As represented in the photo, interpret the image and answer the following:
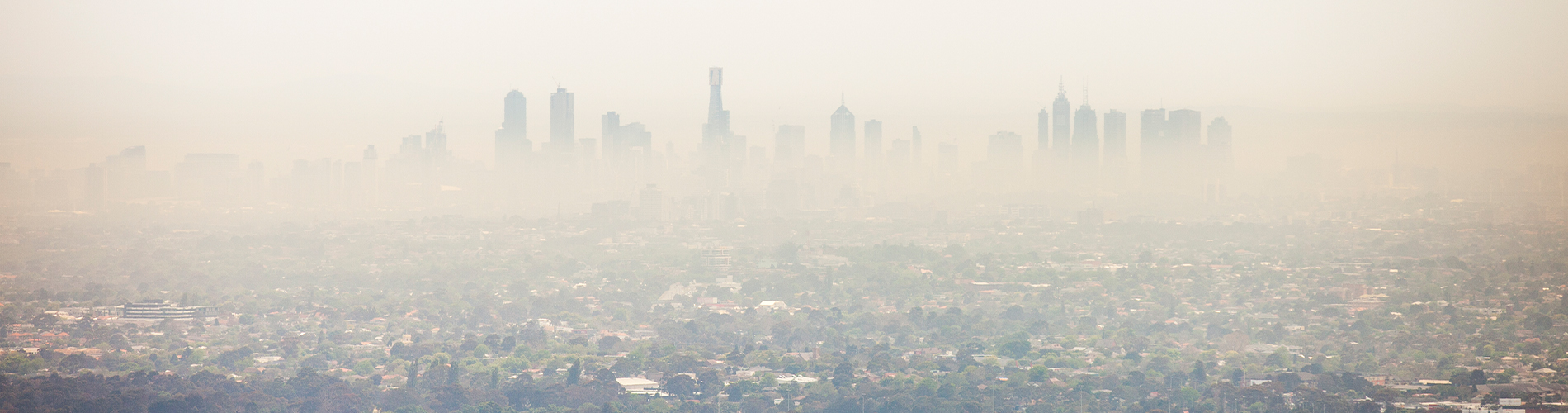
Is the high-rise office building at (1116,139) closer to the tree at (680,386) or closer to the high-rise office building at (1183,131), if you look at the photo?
the high-rise office building at (1183,131)

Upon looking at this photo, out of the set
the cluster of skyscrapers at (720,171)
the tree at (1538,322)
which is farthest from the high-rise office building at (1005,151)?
the tree at (1538,322)

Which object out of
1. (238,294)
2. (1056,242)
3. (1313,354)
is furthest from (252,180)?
(1313,354)

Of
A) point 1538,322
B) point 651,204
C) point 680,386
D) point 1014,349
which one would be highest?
point 651,204

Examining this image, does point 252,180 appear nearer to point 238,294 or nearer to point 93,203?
point 93,203

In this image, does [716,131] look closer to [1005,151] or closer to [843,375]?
[1005,151]

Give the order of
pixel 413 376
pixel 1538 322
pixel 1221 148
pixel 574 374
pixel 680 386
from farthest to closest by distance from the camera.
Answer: pixel 1221 148 → pixel 1538 322 → pixel 413 376 → pixel 574 374 → pixel 680 386

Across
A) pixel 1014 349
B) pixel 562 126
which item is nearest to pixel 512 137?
pixel 562 126
